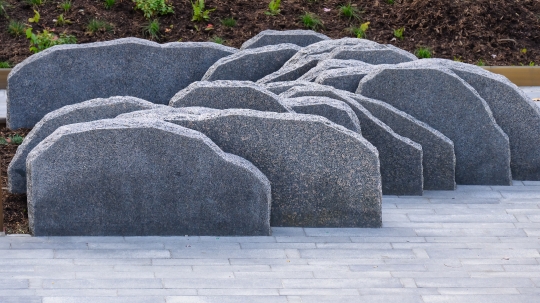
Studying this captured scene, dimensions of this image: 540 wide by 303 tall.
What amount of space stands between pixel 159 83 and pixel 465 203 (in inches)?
137

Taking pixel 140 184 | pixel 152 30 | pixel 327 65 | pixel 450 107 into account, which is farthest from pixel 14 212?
pixel 152 30

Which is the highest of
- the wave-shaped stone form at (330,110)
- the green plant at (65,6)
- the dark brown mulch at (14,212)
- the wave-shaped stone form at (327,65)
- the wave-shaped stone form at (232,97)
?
the wave-shaped stone form at (232,97)

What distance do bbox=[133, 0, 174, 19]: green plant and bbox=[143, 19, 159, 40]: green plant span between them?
8.7 inches

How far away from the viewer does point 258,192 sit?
5820 mm

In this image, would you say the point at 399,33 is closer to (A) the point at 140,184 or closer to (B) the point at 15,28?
(B) the point at 15,28

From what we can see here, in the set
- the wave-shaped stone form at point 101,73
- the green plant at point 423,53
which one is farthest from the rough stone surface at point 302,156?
the green plant at point 423,53

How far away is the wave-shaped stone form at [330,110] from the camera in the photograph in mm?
6523

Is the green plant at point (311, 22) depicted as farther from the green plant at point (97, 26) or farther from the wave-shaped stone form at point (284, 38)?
the wave-shaped stone form at point (284, 38)

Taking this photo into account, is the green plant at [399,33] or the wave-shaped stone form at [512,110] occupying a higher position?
the wave-shaped stone form at [512,110]

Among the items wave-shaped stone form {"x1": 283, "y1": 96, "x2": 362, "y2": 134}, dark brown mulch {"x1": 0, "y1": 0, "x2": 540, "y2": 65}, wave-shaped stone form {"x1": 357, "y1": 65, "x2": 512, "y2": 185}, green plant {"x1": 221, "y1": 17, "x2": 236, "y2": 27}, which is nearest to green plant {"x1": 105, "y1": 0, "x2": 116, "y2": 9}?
dark brown mulch {"x1": 0, "y1": 0, "x2": 540, "y2": 65}

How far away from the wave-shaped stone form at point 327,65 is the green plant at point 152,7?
467 cm

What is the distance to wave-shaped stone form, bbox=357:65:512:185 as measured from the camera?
7.11 meters

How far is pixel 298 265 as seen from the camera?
5.50 m

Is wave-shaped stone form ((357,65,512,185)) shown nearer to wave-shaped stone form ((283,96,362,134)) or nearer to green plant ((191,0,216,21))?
wave-shaped stone form ((283,96,362,134))
